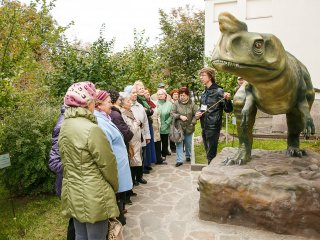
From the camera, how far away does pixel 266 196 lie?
3908mm

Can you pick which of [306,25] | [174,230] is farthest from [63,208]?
[306,25]

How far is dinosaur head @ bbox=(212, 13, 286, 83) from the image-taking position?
3.33m

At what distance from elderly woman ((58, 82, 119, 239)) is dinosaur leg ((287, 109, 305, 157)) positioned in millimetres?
2842

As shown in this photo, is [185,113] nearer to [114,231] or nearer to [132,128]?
[132,128]

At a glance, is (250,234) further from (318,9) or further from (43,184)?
(318,9)

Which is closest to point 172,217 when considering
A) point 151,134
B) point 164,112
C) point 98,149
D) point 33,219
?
point 33,219

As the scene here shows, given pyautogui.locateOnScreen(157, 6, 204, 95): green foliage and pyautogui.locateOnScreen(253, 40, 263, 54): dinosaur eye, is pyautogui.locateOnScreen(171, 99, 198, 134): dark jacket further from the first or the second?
pyautogui.locateOnScreen(157, 6, 204, 95): green foliage

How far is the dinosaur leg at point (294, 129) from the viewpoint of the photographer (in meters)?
4.46

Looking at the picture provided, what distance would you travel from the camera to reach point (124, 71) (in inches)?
318

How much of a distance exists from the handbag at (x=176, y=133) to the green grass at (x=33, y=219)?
278cm

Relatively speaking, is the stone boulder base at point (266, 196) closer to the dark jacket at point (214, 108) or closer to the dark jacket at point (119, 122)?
the dark jacket at point (119, 122)

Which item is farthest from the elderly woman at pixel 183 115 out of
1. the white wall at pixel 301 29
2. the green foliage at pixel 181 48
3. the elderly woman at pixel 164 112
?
the green foliage at pixel 181 48

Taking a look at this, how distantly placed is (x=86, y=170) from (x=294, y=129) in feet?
10.9

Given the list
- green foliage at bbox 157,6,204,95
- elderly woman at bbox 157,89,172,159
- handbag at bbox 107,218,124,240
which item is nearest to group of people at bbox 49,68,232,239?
handbag at bbox 107,218,124,240
